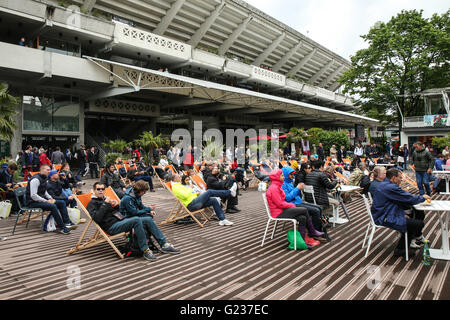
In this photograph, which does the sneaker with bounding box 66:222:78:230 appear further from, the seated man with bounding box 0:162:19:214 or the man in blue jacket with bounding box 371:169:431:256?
the man in blue jacket with bounding box 371:169:431:256

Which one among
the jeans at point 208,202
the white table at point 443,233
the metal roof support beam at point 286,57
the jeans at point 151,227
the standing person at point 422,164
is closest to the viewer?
the white table at point 443,233

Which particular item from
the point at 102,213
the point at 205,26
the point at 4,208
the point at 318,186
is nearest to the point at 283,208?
the point at 318,186

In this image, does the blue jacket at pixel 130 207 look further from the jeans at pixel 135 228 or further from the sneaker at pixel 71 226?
the sneaker at pixel 71 226

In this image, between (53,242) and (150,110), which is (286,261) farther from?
(150,110)

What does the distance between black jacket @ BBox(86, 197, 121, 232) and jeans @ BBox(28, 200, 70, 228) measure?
145cm

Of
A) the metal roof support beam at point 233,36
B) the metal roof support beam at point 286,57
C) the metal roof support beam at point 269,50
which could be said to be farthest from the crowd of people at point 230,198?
the metal roof support beam at point 286,57

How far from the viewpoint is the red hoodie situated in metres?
4.25

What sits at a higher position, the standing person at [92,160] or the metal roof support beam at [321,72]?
the metal roof support beam at [321,72]

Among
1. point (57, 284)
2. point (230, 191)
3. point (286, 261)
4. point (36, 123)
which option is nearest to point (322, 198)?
point (286, 261)

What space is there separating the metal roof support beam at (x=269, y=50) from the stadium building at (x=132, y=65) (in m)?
0.10

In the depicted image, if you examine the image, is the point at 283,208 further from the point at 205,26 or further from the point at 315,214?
the point at 205,26

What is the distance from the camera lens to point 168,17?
19984 millimetres

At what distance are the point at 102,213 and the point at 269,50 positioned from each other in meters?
27.2

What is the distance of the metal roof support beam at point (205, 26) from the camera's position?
70.9 feet
